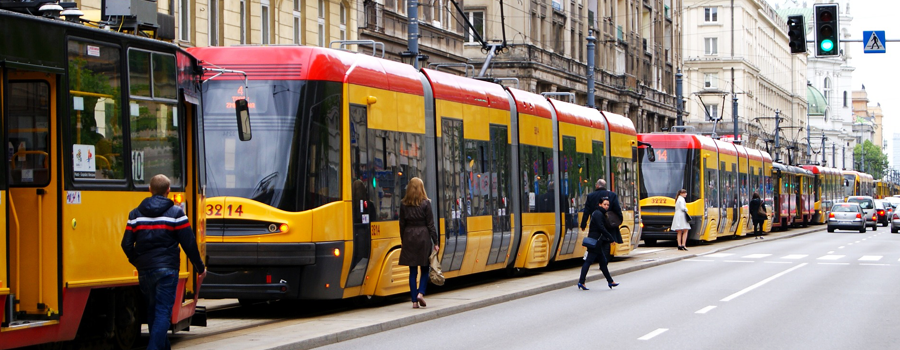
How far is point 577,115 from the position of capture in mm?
23797

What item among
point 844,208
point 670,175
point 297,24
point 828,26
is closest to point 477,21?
point 844,208

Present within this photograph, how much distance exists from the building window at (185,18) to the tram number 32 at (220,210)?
13.5m

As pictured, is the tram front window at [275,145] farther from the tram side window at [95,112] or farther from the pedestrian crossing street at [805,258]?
the pedestrian crossing street at [805,258]

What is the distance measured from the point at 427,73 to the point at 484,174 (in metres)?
2.20

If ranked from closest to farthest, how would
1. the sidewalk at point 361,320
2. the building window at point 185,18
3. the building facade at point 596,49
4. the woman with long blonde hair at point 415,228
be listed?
the sidewalk at point 361,320
the woman with long blonde hair at point 415,228
the building window at point 185,18
the building facade at point 596,49

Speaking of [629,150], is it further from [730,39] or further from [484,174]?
[730,39]

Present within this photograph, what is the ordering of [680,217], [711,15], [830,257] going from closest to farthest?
1. [830,257]
2. [680,217]
3. [711,15]

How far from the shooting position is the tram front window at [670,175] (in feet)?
115

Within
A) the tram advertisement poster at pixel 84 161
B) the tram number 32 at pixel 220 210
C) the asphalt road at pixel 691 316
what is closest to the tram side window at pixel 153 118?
the tram advertisement poster at pixel 84 161

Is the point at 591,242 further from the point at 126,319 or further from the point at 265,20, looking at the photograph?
the point at 265,20

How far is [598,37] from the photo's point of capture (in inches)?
2653

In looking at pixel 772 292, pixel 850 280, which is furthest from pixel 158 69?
pixel 850 280

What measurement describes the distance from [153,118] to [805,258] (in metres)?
22.5

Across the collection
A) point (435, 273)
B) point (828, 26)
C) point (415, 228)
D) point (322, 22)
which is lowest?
point (435, 273)
